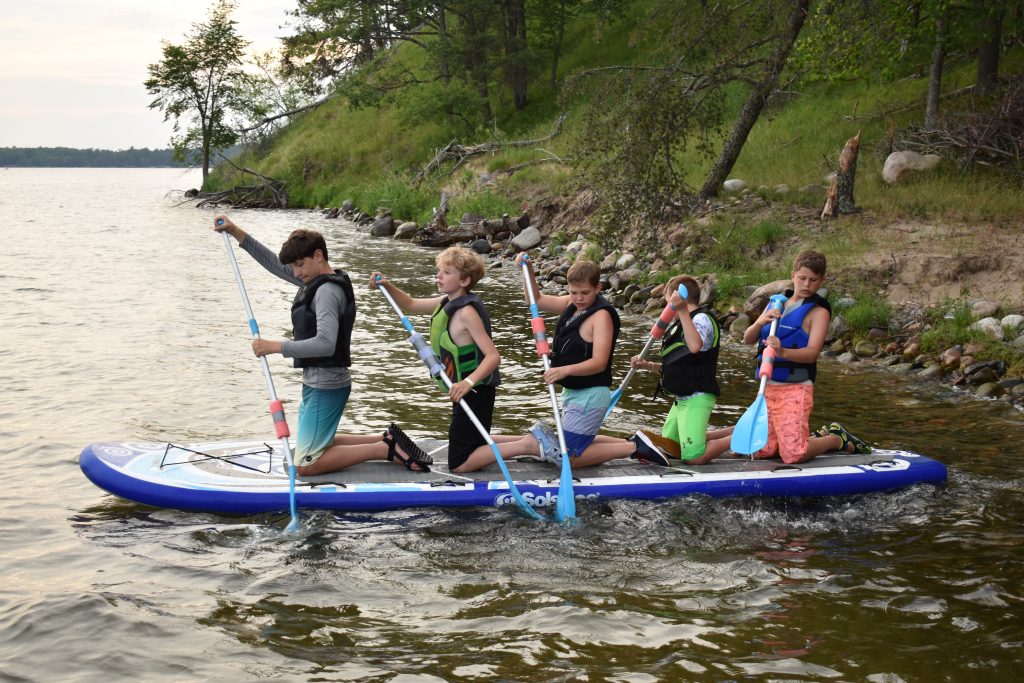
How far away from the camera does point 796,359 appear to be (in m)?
7.00

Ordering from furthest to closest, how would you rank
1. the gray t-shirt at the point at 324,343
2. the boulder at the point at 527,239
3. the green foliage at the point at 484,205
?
the green foliage at the point at 484,205 → the boulder at the point at 527,239 → the gray t-shirt at the point at 324,343

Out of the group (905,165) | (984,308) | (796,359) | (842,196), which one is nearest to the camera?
(796,359)

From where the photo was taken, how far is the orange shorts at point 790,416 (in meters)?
7.17

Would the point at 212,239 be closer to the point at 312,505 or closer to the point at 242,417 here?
the point at 242,417

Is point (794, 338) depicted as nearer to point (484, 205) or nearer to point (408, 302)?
point (408, 302)

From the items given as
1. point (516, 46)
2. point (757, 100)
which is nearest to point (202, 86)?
point (516, 46)

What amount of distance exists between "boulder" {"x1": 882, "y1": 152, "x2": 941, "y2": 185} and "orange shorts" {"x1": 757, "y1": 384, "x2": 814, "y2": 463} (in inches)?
387

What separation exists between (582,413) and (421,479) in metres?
1.28

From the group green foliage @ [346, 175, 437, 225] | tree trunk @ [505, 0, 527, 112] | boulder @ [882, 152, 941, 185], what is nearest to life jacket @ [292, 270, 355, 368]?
boulder @ [882, 152, 941, 185]

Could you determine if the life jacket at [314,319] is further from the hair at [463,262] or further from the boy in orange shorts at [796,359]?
the boy in orange shorts at [796,359]

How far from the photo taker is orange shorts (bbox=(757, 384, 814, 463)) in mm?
7168

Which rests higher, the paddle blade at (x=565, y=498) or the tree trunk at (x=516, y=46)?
the tree trunk at (x=516, y=46)

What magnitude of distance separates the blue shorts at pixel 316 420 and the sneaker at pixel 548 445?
149cm

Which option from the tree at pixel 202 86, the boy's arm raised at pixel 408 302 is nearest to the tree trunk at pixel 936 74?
the boy's arm raised at pixel 408 302
